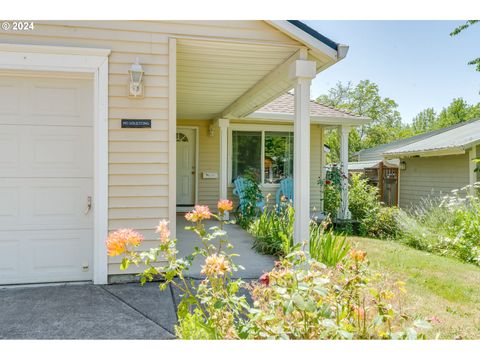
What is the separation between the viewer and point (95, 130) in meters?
4.02

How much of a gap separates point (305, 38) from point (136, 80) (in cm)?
188

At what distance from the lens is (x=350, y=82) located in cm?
3947

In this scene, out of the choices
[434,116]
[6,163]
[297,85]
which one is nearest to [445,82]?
[434,116]

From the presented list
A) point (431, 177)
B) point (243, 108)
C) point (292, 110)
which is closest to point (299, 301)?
point (243, 108)

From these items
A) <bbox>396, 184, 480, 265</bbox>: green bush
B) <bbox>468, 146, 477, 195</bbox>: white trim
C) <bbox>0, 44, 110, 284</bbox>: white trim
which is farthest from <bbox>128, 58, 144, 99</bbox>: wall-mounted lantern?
<bbox>468, 146, 477, 195</bbox>: white trim

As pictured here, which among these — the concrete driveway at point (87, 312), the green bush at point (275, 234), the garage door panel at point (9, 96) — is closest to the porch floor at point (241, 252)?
the green bush at point (275, 234)

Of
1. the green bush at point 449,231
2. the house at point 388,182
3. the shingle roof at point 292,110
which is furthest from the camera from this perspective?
the house at point 388,182

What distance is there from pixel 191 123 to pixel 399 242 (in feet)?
18.6

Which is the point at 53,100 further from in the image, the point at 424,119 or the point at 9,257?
the point at 424,119

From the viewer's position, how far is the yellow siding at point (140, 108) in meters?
4.04

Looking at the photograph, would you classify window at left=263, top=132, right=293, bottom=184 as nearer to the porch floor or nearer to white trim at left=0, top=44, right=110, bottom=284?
the porch floor

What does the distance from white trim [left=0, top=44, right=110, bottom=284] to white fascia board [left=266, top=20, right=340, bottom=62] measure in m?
1.87

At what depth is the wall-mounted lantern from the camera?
13.0 feet

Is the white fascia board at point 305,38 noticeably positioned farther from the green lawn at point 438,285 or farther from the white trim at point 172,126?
the green lawn at point 438,285
